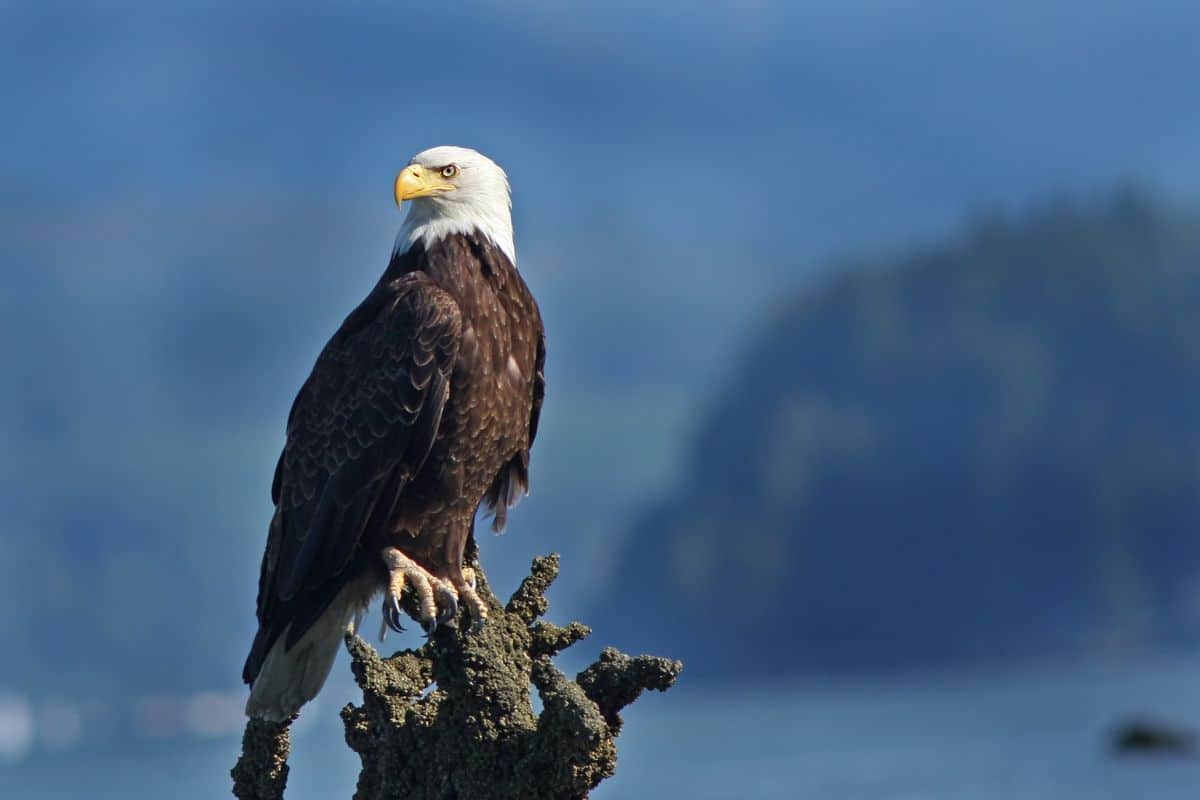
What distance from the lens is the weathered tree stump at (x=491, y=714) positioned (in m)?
5.32

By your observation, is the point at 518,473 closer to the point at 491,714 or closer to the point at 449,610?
the point at 449,610

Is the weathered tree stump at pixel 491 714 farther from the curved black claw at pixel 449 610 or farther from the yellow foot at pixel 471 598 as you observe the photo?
the curved black claw at pixel 449 610

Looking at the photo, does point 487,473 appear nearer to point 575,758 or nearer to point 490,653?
point 490,653

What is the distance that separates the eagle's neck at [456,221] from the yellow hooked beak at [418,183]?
56mm

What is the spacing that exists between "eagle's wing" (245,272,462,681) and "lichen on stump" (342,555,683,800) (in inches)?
41.5

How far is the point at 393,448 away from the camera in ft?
22.4

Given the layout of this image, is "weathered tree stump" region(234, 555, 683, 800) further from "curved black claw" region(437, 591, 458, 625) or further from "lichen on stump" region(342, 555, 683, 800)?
"curved black claw" region(437, 591, 458, 625)

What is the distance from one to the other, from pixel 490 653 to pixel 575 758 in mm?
535

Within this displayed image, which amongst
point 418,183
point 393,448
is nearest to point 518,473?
point 393,448

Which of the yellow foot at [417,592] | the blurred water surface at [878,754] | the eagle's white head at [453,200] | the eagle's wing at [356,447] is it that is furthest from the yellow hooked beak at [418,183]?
the blurred water surface at [878,754]

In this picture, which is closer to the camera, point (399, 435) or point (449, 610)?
point (449, 610)

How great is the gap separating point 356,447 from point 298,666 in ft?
2.60

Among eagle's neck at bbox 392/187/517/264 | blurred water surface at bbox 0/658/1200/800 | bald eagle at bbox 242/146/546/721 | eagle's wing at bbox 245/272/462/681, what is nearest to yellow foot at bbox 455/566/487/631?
bald eagle at bbox 242/146/546/721

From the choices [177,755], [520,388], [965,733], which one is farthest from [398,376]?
[177,755]
